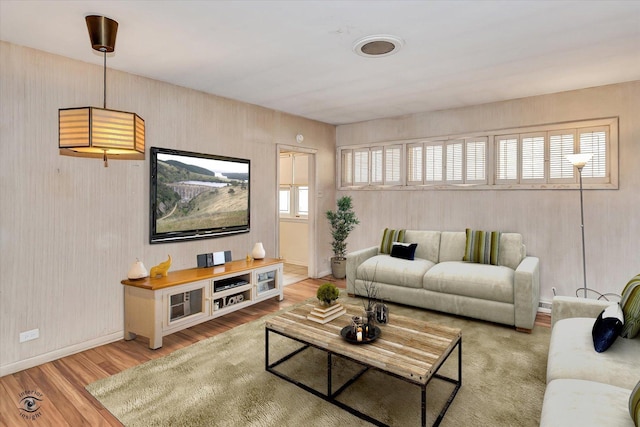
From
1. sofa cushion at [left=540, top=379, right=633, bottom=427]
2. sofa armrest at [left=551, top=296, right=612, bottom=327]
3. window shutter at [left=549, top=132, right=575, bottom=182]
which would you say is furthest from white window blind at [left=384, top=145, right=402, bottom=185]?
sofa cushion at [left=540, top=379, right=633, bottom=427]

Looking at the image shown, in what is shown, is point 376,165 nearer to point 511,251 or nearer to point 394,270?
point 394,270

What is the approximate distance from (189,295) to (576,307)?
138 inches

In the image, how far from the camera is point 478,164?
187 inches

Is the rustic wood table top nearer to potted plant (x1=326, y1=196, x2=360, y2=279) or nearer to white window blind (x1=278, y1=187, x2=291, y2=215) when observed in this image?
potted plant (x1=326, y1=196, x2=360, y2=279)

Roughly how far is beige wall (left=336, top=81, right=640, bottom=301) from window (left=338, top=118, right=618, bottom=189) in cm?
10

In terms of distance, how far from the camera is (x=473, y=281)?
376cm

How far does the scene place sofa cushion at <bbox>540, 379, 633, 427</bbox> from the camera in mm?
1430

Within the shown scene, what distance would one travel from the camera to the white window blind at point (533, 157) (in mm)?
4297

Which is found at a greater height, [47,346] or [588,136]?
[588,136]

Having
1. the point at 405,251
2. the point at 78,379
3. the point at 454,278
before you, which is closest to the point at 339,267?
the point at 405,251

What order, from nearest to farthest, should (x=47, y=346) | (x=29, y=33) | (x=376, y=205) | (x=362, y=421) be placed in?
1. (x=362, y=421)
2. (x=29, y=33)
3. (x=47, y=346)
4. (x=376, y=205)

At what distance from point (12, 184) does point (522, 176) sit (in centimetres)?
543

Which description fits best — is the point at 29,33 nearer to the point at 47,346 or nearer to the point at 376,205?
the point at 47,346

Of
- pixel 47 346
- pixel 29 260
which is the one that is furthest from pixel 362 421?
pixel 29 260
